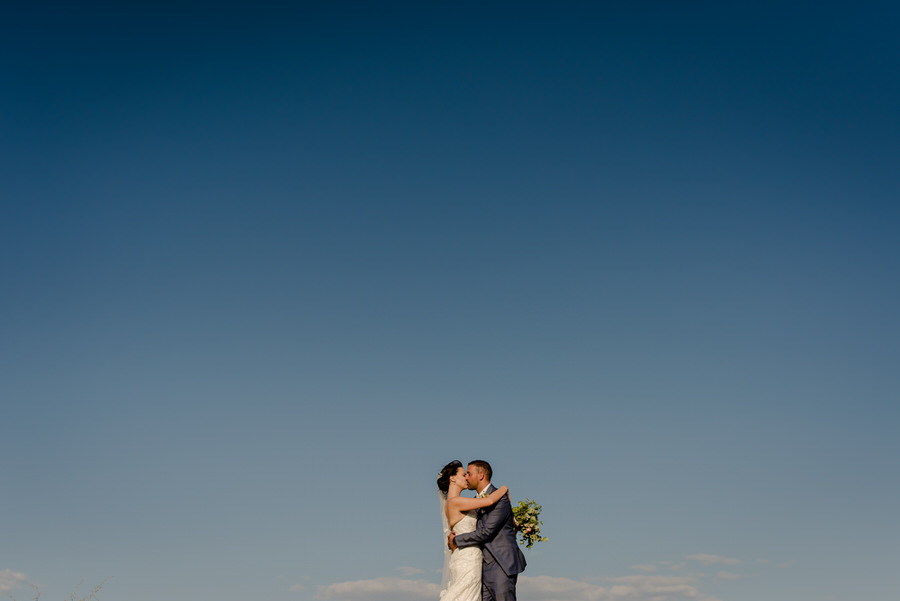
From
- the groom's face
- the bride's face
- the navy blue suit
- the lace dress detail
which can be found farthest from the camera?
the bride's face

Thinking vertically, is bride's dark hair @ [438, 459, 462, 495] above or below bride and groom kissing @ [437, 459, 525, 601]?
above

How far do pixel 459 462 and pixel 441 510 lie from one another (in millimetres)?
967

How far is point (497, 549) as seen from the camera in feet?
46.3

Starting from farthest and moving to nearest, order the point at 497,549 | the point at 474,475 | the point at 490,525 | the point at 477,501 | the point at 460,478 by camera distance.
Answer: the point at 460,478 < the point at 474,475 < the point at 477,501 < the point at 497,549 < the point at 490,525

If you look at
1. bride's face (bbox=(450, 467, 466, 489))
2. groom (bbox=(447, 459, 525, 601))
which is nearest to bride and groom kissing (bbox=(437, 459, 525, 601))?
groom (bbox=(447, 459, 525, 601))

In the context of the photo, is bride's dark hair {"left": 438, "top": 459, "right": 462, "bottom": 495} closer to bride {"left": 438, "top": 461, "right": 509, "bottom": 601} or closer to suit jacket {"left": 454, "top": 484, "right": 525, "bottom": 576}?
bride {"left": 438, "top": 461, "right": 509, "bottom": 601}

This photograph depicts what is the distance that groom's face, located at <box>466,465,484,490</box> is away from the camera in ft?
47.9

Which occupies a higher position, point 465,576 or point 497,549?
point 497,549

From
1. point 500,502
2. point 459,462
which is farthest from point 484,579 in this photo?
point 459,462

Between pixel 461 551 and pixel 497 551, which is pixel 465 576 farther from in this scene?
pixel 497 551

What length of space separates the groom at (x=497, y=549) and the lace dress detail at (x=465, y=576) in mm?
97

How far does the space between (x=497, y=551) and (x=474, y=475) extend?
4.38 ft

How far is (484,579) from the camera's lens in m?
14.1

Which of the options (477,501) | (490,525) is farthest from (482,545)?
(477,501)
